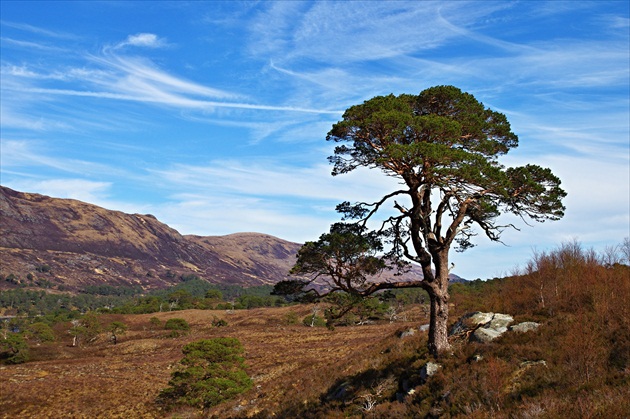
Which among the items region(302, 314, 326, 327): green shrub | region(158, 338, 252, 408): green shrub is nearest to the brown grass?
region(158, 338, 252, 408): green shrub

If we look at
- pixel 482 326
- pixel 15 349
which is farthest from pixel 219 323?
pixel 482 326

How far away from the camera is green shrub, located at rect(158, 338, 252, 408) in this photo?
38.2 meters

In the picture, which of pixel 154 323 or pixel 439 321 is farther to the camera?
pixel 154 323

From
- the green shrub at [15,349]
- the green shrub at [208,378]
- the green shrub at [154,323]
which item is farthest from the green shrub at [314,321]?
the green shrub at [208,378]

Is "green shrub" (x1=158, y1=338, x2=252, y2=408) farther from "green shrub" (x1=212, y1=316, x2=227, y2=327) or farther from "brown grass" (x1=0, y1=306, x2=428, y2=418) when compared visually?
"green shrub" (x1=212, y1=316, x2=227, y2=327)

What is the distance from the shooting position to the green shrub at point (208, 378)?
125ft

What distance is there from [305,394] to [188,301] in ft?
548

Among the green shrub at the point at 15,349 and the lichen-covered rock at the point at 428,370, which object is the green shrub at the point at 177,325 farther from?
the lichen-covered rock at the point at 428,370

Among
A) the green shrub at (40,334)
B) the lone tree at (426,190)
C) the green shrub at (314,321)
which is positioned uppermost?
the lone tree at (426,190)

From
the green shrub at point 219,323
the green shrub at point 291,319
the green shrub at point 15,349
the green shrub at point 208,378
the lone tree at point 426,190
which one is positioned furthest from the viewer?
the green shrub at point 219,323

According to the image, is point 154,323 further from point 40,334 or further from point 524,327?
point 524,327

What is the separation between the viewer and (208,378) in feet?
130

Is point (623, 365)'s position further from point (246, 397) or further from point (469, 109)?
point (246, 397)

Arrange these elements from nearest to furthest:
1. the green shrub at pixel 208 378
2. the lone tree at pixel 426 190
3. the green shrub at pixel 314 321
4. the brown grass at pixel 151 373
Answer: the lone tree at pixel 426 190 < the brown grass at pixel 151 373 < the green shrub at pixel 208 378 < the green shrub at pixel 314 321
